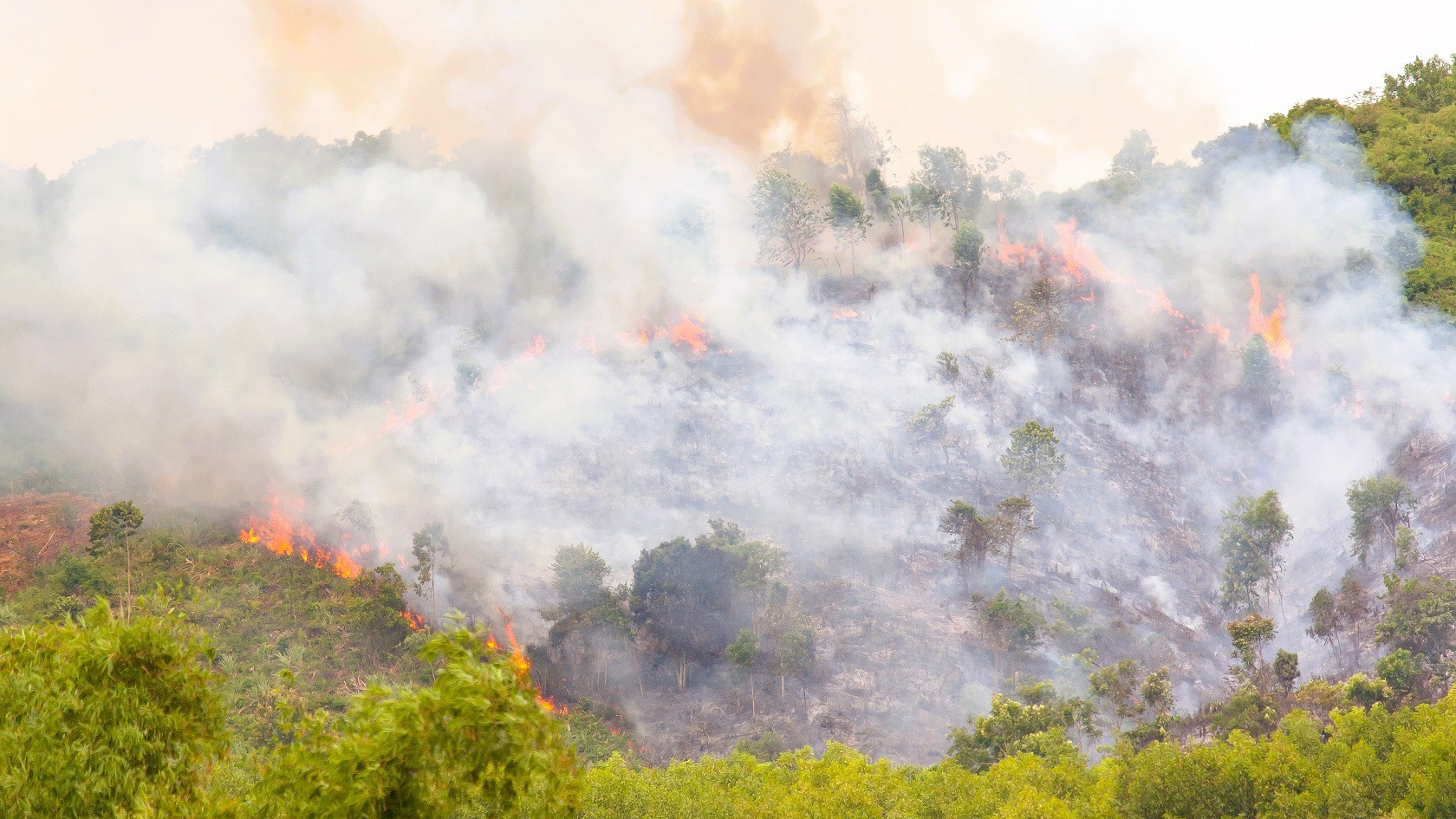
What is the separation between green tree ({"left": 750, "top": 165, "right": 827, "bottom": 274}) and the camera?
10562cm

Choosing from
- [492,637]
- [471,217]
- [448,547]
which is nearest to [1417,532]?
[492,637]

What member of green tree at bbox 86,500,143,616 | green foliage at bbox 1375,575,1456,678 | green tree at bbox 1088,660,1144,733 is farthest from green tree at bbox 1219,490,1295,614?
Answer: green tree at bbox 86,500,143,616

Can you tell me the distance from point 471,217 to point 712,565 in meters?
56.3

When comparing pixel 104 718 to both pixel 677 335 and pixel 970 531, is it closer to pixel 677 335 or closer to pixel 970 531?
pixel 970 531

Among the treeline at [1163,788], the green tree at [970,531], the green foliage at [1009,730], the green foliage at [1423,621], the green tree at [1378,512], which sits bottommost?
the treeline at [1163,788]

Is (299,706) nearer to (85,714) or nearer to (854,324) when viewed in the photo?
(85,714)

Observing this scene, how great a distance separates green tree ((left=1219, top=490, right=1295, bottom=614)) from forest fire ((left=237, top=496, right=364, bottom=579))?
64590mm

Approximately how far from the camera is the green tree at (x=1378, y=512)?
65062 millimetres

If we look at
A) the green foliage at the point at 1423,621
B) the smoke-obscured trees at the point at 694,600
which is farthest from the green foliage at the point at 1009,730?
the smoke-obscured trees at the point at 694,600

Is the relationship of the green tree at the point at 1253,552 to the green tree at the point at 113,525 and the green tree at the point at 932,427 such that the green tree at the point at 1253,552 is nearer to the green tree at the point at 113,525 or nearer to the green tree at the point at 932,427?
the green tree at the point at 932,427

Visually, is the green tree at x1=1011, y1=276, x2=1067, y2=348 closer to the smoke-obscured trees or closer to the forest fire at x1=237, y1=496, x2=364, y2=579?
the smoke-obscured trees

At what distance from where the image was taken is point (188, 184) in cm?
11031

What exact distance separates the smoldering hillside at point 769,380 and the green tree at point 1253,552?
292 centimetres

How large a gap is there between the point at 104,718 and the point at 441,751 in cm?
632
